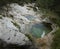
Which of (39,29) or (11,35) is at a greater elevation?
(39,29)

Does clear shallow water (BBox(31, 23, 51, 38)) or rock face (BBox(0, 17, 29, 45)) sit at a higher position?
clear shallow water (BBox(31, 23, 51, 38))

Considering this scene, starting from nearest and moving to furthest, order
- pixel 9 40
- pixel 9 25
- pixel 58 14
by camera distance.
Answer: pixel 9 40, pixel 9 25, pixel 58 14

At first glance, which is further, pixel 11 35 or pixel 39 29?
pixel 39 29

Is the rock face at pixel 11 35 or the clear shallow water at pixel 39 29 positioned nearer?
the rock face at pixel 11 35

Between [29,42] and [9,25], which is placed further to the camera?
[9,25]

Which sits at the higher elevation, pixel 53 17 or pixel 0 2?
pixel 0 2

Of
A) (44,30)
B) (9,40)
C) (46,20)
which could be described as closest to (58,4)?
(46,20)

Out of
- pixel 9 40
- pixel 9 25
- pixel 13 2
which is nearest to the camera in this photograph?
pixel 9 40

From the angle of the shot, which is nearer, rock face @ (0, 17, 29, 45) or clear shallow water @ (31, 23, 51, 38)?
rock face @ (0, 17, 29, 45)

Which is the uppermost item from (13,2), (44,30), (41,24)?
(13,2)

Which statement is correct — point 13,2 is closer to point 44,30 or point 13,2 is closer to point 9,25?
point 44,30

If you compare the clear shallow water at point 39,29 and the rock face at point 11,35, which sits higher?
the clear shallow water at point 39,29
